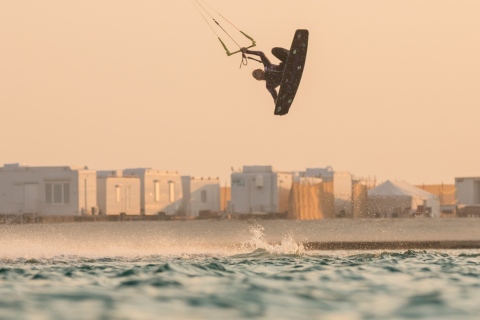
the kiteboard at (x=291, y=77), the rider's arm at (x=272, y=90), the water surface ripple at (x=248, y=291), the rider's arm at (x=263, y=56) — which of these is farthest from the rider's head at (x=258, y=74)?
the water surface ripple at (x=248, y=291)

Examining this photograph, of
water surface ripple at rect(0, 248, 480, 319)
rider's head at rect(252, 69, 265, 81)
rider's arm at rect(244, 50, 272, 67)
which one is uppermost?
rider's arm at rect(244, 50, 272, 67)

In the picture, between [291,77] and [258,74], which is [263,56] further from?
[291,77]

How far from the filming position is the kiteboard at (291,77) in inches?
1355

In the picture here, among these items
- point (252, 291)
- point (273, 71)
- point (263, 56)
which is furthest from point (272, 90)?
point (252, 291)

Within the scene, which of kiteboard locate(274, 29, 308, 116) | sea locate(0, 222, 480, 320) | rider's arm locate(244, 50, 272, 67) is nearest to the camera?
sea locate(0, 222, 480, 320)

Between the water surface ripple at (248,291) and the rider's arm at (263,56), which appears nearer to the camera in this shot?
the water surface ripple at (248,291)

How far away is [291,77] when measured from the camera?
3462cm

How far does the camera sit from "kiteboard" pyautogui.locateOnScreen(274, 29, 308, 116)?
113 feet

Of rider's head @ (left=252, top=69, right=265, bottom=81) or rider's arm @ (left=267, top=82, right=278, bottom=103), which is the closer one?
rider's head @ (left=252, top=69, right=265, bottom=81)

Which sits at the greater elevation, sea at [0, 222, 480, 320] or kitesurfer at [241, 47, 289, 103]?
kitesurfer at [241, 47, 289, 103]

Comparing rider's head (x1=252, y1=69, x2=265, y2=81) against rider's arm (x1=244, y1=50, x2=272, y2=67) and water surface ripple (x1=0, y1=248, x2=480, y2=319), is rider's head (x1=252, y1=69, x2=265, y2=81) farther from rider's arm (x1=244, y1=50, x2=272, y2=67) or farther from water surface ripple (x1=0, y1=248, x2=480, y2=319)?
water surface ripple (x1=0, y1=248, x2=480, y2=319)

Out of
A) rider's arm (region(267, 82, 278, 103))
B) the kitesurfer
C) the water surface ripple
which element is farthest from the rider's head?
the water surface ripple

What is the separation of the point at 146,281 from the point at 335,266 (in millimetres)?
8101

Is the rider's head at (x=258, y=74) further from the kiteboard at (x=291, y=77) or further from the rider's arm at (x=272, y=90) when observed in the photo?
the kiteboard at (x=291, y=77)
